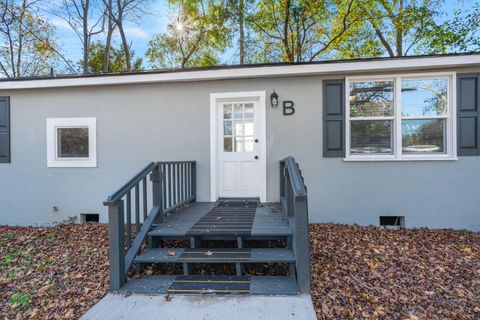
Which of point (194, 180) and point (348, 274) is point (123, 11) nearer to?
point (194, 180)

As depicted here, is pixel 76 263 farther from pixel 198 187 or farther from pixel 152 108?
pixel 152 108

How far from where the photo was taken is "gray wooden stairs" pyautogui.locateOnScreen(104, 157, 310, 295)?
257 centimetres

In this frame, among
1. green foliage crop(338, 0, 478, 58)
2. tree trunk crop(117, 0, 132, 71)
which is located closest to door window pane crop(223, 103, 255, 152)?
green foliage crop(338, 0, 478, 58)

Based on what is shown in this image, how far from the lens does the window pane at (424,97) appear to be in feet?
15.2

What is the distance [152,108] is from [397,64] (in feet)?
14.2

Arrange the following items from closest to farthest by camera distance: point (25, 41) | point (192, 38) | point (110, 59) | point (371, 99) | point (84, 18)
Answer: point (371, 99)
point (25, 41)
point (84, 18)
point (110, 59)
point (192, 38)

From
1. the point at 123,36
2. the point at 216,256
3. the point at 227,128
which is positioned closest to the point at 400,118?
the point at 227,128

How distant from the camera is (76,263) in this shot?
11.2 ft

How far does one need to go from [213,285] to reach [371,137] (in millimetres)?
3726

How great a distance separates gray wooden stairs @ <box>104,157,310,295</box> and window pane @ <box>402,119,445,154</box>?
259cm

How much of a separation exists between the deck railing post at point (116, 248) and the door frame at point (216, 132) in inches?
98.7

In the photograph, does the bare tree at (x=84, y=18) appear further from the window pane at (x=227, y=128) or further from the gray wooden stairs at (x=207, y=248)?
the gray wooden stairs at (x=207, y=248)

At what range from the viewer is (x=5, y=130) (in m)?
5.45

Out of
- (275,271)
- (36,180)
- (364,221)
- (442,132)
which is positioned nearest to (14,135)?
(36,180)
